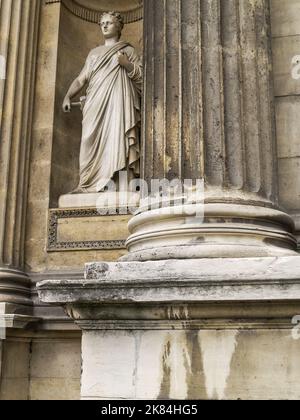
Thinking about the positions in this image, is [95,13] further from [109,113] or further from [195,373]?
[195,373]

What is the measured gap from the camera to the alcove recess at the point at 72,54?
323 inches

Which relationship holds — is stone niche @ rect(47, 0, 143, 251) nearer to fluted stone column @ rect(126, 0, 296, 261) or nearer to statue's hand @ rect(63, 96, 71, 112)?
statue's hand @ rect(63, 96, 71, 112)

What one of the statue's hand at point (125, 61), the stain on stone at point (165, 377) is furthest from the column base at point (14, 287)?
the stain on stone at point (165, 377)

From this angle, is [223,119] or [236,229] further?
[223,119]

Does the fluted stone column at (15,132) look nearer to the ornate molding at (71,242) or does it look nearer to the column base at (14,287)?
the column base at (14,287)

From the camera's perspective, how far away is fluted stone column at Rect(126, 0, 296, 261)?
4547mm

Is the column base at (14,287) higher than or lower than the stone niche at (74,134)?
lower

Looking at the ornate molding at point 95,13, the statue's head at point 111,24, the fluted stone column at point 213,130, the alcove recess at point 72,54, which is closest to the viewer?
the fluted stone column at point 213,130

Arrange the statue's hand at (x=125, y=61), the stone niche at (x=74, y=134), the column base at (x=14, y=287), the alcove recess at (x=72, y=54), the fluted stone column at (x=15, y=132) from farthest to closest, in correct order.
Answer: the alcove recess at (x=72, y=54)
the statue's hand at (x=125, y=61)
the stone niche at (x=74, y=134)
the fluted stone column at (x=15, y=132)
the column base at (x=14, y=287)

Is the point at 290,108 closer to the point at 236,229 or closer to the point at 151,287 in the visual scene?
the point at 236,229

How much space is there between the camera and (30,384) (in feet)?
23.0

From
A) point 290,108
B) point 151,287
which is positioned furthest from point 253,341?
point 290,108

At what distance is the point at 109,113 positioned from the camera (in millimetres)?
8000
